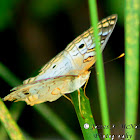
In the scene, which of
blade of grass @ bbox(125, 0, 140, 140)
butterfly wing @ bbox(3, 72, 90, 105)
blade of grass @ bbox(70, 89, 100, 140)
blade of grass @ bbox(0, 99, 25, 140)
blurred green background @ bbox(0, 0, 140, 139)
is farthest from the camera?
blurred green background @ bbox(0, 0, 140, 139)

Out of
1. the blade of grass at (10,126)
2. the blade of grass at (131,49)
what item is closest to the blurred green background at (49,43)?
the blade of grass at (10,126)

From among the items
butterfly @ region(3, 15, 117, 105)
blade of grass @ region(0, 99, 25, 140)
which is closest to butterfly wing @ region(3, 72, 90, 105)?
butterfly @ region(3, 15, 117, 105)

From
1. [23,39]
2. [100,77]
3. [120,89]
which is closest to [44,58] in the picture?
[23,39]

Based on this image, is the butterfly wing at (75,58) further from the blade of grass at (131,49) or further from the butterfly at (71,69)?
the blade of grass at (131,49)

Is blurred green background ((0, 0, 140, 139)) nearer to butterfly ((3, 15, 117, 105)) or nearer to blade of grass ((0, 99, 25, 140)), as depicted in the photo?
butterfly ((3, 15, 117, 105))

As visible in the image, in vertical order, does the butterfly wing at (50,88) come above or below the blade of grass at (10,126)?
below

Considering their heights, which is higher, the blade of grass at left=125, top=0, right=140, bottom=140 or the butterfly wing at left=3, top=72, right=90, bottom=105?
the blade of grass at left=125, top=0, right=140, bottom=140

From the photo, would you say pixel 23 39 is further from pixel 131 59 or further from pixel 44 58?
pixel 131 59
